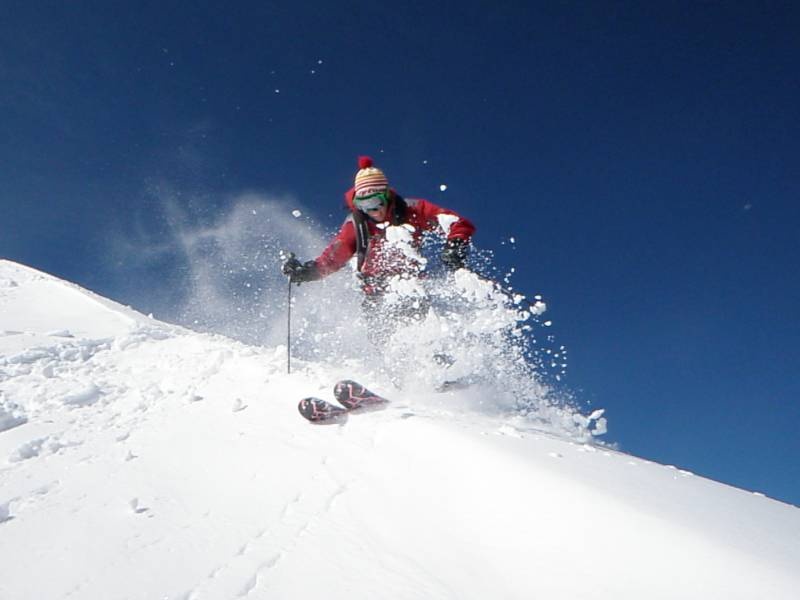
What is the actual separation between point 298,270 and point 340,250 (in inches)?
27.3

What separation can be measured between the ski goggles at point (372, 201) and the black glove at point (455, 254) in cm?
105

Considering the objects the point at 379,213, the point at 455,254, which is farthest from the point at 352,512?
the point at 379,213

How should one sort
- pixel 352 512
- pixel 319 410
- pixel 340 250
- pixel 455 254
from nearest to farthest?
1. pixel 352 512
2. pixel 319 410
3. pixel 455 254
4. pixel 340 250

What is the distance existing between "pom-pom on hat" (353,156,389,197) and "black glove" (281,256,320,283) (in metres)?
1.04

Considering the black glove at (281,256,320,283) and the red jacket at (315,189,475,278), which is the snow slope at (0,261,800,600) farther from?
the red jacket at (315,189,475,278)

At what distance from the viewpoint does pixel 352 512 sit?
256 centimetres

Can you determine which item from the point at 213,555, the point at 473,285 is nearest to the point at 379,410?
the point at 213,555

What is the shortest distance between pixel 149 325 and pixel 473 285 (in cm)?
490

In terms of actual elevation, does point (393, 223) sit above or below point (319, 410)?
above

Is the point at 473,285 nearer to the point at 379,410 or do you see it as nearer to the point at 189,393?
the point at 379,410

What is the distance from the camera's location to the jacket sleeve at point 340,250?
245 inches

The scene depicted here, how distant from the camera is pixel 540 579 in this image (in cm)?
202

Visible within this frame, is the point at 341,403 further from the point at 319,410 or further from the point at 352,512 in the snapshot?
the point at 352,512

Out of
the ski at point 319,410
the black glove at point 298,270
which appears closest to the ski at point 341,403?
the ski at point 319,410
